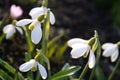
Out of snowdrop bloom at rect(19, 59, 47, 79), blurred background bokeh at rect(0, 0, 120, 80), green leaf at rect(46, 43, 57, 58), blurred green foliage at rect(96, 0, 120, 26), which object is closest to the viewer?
snowdrop bloom at rect(19, 59, 47, 79)

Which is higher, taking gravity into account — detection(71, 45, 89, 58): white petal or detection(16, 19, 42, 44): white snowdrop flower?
detection(16, 19, 42, 44): white snowdrop flower

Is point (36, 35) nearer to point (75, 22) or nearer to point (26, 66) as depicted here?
point (26, 66)

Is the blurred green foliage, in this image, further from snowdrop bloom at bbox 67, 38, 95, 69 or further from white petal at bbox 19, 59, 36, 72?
white petal at bbox 19, 59, 36, 72

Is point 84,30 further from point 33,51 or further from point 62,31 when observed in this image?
point 33,51

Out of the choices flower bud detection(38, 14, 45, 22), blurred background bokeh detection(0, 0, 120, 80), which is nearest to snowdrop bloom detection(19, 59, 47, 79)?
flower bud detection(38, 14, 45, 22)

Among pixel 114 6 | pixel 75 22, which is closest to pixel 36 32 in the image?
pixel 75 22

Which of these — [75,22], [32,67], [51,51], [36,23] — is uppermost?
[36,23]

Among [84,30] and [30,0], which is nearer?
[30,0]

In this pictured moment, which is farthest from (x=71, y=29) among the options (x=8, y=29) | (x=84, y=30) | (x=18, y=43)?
(x=8, y=29)

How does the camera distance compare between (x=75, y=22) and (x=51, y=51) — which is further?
(x=75, y=22)

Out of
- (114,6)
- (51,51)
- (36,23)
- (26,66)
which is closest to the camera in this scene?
(26,66)

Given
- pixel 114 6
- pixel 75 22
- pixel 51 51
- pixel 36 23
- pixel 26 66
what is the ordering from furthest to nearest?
1. pixel 114 6
2. pixel 75 22
3. pixel 51 51
4. pixel 36 23
5. pixel 26 66
